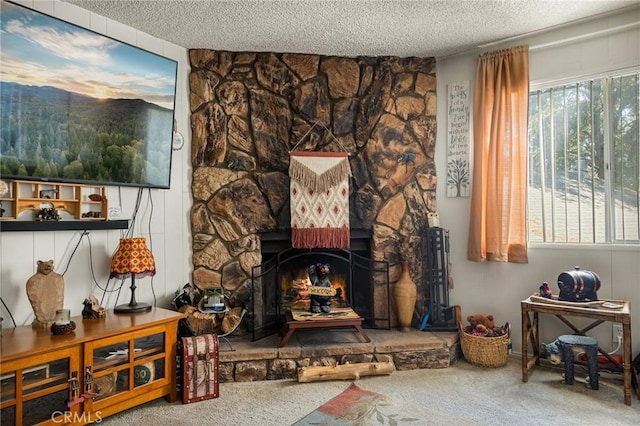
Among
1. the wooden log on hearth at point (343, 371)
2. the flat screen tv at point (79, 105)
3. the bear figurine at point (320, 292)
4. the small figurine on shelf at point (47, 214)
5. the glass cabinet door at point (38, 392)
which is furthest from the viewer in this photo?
the bear figurine at point (320, 292)

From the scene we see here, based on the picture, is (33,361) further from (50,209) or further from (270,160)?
(270,160)

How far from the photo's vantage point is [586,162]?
9.09 ft

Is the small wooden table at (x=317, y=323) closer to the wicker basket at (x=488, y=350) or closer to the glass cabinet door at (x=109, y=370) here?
the wicker basket at (x=488, y=350)

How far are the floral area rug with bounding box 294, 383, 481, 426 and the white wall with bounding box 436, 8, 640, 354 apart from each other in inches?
50.4

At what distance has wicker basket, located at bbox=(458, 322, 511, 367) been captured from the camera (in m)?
2.78

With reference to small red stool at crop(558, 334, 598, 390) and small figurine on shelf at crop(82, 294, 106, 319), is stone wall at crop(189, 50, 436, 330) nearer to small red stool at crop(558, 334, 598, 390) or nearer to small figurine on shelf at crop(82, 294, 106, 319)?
small figurine on shelf at crop(82, 294, 106, 319)

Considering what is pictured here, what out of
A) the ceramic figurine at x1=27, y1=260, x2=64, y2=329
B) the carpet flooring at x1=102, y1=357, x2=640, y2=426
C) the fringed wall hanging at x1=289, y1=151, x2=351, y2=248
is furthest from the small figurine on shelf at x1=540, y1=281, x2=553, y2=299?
the ceramic figurine at x1=27, y1=260, x2=64, y2=329

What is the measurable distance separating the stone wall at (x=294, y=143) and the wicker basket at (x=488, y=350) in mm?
535

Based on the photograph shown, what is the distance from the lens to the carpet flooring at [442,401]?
6.86ft

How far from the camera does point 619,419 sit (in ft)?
6.76

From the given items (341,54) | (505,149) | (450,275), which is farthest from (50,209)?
(505,149)

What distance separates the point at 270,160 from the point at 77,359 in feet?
6.09

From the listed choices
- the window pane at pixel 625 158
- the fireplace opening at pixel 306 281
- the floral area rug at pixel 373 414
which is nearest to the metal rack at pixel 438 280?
the fireplace opening at pixel 306 281

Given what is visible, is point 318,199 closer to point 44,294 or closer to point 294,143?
point 294,143
